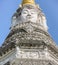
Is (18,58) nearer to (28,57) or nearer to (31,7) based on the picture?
(28,57)

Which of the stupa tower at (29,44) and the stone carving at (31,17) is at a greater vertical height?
the stone carving at (31,17)

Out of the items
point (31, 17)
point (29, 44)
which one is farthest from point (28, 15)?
point (29, 44)

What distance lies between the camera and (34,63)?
3281cm

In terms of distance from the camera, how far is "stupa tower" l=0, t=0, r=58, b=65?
109 ft

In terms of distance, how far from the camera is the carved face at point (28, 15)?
39.4 meters

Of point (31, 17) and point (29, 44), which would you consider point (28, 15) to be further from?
point (29, 44)

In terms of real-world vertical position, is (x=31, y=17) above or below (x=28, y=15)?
below

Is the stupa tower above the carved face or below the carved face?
below

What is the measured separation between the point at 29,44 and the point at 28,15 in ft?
19.3

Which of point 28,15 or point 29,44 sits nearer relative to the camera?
point 29,44

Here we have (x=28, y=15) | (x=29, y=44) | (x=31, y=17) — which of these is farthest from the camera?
(x=28, y=15)

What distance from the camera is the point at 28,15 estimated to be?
39812mm

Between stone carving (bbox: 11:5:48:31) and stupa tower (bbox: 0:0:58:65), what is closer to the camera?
stupa tower (bbox: 0:0:58:65)

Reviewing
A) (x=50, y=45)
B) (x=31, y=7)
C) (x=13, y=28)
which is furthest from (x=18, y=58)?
(x=31, y=7)
